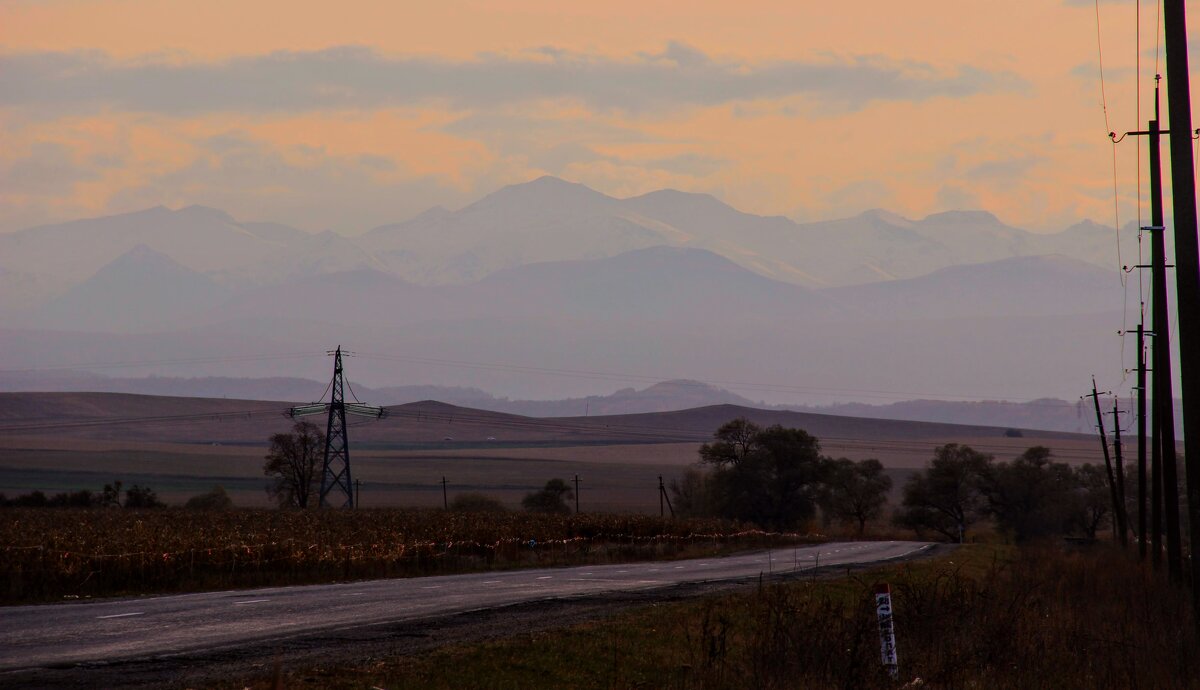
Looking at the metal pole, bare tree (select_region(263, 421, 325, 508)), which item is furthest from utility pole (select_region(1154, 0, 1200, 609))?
bare tree (select_region(263, 421, 325, 508))

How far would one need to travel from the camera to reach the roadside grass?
16609 mm

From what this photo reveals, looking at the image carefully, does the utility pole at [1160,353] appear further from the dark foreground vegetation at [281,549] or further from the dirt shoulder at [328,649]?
the dark foreground vegetation at [281,549]

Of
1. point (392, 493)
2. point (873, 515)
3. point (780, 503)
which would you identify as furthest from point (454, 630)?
point (392, 493)

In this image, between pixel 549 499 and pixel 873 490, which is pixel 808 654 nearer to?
pixel 549 499

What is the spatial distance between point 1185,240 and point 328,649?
1298 cm

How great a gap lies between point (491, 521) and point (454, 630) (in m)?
39.3

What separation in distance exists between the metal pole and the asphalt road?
12127 millimetres

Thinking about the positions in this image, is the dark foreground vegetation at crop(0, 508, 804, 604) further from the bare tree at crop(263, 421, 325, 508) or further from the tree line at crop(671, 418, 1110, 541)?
the bare tree at crop(263, 421, 325, 508)

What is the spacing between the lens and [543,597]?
2881 centimetres

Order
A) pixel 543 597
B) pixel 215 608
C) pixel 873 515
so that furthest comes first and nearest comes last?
pixel 873 515 → pixel 543 597 → pixel 215 608

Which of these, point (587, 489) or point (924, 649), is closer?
point (924, 649)

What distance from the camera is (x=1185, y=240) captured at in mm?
19625

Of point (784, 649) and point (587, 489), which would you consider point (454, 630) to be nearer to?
point (784, 649)

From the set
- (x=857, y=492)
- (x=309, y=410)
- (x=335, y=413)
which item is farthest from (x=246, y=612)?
(x=857, y=492)
